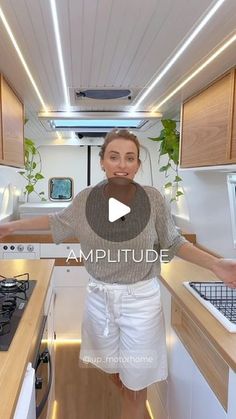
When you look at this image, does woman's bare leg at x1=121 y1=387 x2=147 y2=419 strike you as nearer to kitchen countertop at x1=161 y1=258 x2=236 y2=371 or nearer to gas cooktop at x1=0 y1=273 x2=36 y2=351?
kitchen countertop at x1=161 y1=258 x2=236 y2=371

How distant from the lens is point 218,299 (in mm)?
1458

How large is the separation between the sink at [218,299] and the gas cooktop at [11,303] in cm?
72

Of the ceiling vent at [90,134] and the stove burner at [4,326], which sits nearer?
the stove burner at [4,326]

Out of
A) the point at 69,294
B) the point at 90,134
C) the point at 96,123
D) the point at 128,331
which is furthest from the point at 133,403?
the point at 90,134

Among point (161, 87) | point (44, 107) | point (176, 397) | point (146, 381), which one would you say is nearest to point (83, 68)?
point (161, 87)

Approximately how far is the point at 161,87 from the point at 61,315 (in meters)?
2.04

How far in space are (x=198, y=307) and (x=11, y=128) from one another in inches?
54.7

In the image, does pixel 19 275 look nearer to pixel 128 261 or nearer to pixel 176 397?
pixel 128 261

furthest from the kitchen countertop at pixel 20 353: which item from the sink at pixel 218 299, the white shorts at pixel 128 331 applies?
the sink at pixel 218 299

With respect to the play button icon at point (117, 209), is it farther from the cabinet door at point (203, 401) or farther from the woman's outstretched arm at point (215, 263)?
the cabinet door at point (203, 401)

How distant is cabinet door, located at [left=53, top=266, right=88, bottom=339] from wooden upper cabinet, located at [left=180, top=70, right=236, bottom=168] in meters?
1.42

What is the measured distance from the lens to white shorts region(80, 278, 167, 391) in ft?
4.24

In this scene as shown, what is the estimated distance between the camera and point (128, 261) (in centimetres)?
129

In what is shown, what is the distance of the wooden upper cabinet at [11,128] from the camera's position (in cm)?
169
